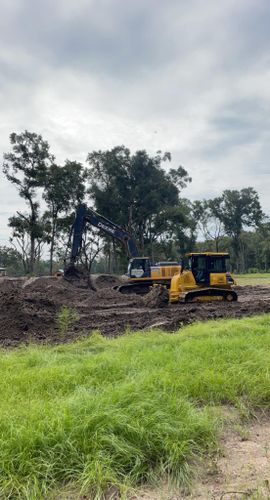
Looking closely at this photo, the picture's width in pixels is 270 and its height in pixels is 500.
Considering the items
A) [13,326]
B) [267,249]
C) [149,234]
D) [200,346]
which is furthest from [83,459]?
[267,249]

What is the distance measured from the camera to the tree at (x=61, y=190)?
44688 millimetres

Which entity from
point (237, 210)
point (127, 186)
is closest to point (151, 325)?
point (127, 186)

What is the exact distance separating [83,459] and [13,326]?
26.9 feet

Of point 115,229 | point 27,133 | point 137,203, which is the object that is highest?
point 27,133

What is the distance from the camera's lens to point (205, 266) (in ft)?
54.4

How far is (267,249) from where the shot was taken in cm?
7650

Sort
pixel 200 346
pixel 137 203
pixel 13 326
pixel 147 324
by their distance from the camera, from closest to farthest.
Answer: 1. pixel 200 346
2. pixel 13 326
3. pixel 147 324
4. pixel 137 203

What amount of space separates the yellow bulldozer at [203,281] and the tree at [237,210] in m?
53.6

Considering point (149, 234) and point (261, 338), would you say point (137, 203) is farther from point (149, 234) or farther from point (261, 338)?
point (261, 338)

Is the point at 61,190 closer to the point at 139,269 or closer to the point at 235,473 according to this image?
the point at 139,269

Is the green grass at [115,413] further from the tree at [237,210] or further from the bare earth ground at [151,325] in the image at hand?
the tree at [237,210]

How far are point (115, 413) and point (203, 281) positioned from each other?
13.1 m

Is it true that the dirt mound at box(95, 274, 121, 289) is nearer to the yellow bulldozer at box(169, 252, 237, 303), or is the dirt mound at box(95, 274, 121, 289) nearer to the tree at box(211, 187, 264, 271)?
the yellow bulldozer at box(169, 252, 237, 303)

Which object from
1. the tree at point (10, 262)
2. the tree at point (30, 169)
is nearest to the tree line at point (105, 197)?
the tree at point (30, 169)
